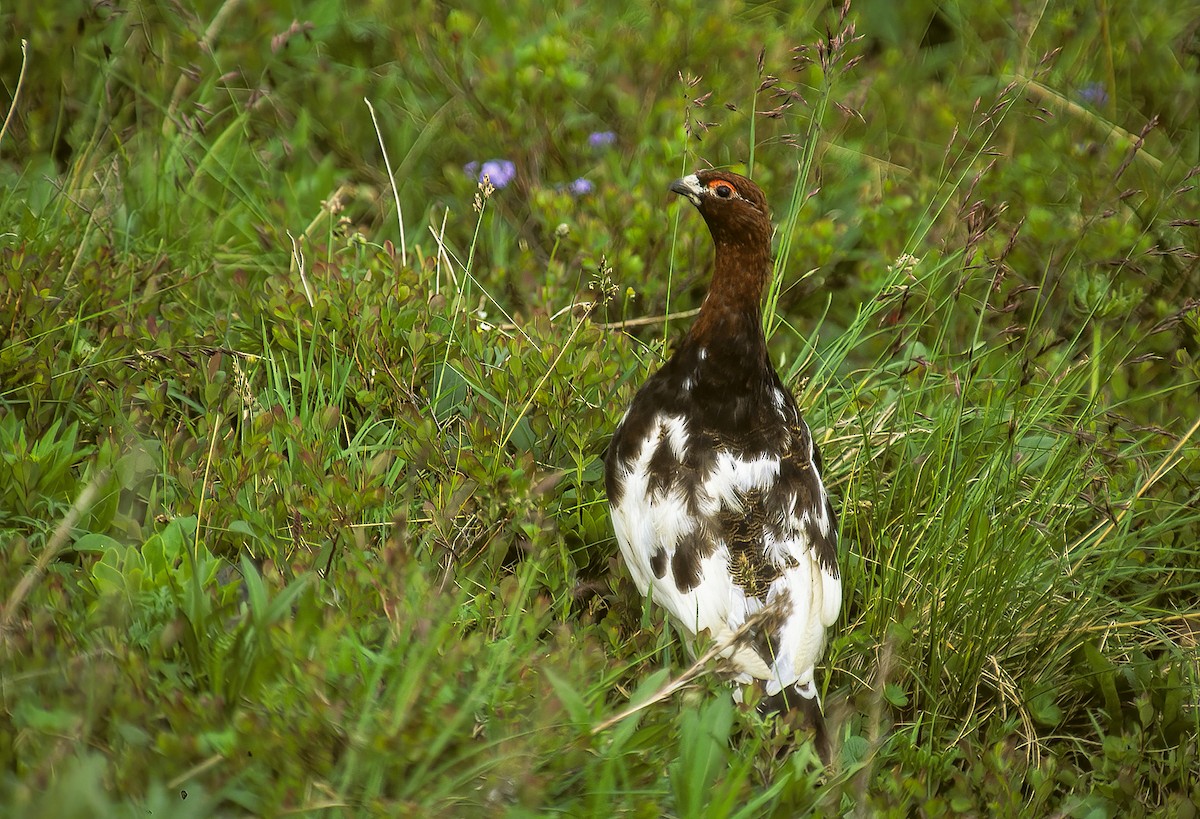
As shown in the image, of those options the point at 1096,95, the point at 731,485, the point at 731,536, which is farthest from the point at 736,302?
the point at 1096,95

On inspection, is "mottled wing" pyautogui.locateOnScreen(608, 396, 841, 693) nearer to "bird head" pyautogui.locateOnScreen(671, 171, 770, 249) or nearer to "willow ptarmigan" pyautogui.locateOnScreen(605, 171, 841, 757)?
"willow ptarmigan" pyautogui.locateOnScreen(605, 171, 841, 757)

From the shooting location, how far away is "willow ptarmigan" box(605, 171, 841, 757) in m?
2.87

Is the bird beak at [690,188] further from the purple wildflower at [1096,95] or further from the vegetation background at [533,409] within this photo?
the purple wildflower at [1096,95]

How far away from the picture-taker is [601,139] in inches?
176

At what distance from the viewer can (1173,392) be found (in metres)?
3.93

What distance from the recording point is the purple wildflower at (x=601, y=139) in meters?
4.48

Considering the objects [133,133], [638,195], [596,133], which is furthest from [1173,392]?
[133,133]

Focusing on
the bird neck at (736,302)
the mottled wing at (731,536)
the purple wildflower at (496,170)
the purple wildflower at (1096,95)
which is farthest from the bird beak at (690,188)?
the purple wildflower at (1096,95)

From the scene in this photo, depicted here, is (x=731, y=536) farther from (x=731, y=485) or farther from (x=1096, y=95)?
(x=1096, y=95)

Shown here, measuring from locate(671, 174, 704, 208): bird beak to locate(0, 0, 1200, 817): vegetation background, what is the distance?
239mm

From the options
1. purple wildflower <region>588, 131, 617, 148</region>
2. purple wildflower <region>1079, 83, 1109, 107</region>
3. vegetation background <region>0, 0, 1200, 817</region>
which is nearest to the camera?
vegetation background <region>0, 0, 1200, 817</region>

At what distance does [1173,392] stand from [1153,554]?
0.72 m

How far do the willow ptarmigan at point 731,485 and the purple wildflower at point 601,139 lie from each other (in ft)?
4.64

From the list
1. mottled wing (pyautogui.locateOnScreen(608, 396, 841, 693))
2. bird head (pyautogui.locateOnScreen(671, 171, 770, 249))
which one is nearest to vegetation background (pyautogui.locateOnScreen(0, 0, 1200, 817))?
mottled wing (pyautogui.locateOnScreen(608, 396, 841, 693))
